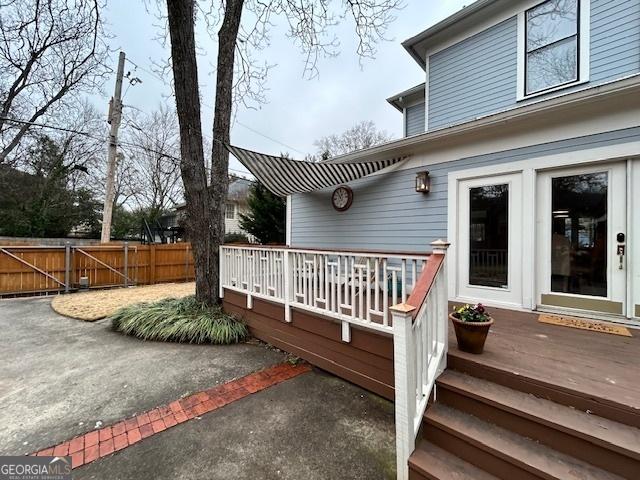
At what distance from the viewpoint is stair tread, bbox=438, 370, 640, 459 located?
1570 millimetres

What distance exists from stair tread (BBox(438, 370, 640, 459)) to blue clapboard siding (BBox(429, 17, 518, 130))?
4646 mm

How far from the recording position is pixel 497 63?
210 inches

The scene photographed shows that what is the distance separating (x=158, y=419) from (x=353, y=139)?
1969 centimetres

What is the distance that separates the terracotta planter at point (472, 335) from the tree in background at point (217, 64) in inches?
167

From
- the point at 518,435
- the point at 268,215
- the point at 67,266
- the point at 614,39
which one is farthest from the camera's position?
the point at 268,215

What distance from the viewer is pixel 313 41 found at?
21.1 feet

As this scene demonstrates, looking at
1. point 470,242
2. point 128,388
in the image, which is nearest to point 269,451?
point 128,388

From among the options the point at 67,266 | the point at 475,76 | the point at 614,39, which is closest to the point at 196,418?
the point at 475,76

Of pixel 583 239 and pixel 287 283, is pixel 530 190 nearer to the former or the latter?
pixel 583 239

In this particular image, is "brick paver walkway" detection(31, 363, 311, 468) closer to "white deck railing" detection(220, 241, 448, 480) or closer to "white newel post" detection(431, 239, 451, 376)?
"white deck railing" detection(220, 241, 448, 480)

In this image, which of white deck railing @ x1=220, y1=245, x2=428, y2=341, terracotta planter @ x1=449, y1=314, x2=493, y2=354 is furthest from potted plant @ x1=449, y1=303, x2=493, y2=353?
white deck railing @ x1=220, y1=245, x2=428, y2=341

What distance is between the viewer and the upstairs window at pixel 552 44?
4637 millimetres

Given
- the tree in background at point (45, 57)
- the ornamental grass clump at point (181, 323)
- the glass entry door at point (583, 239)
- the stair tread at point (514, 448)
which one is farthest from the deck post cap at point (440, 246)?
the tree in background at point (45, 57)

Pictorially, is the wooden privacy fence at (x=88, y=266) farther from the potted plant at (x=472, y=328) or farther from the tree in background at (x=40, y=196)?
the potted plant at (x=472, y=328)
